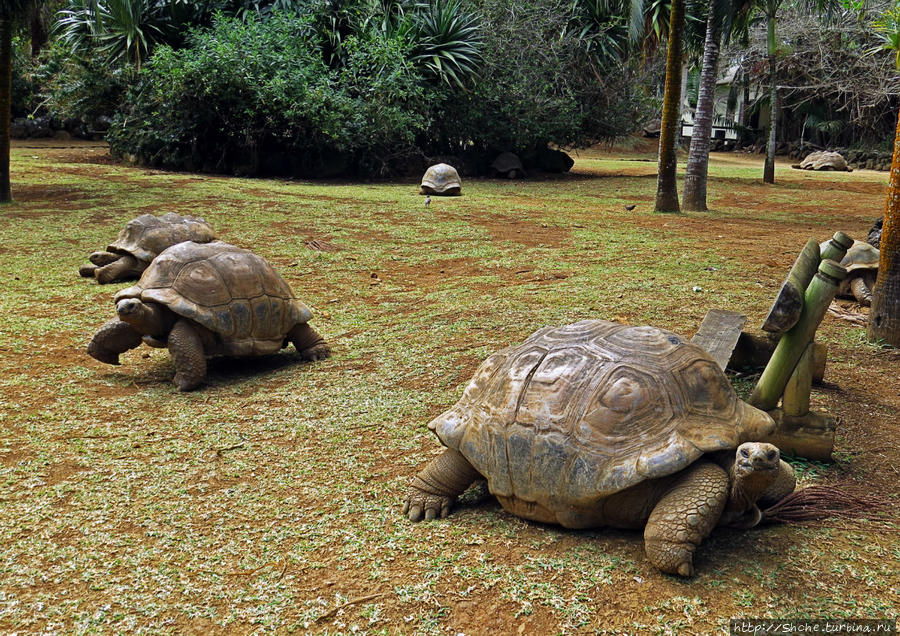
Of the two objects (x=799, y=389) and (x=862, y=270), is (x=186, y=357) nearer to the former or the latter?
(x=799, y=389)

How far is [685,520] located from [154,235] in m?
5.69

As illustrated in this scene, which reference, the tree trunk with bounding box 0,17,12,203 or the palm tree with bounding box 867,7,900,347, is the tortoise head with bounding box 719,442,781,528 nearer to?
the palm tree with bounding box 867,7,900,347

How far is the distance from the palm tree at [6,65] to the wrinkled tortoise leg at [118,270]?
16.1 ft

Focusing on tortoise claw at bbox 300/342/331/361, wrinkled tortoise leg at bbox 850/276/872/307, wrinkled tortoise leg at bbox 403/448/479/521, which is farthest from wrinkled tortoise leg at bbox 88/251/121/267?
wrinkled tortoise leg at bbox 850/276/872/307

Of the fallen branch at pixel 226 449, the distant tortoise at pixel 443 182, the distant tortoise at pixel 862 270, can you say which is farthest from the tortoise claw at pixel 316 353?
the distant tortoise at pixel 443 182

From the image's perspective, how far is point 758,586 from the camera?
6.94 ft

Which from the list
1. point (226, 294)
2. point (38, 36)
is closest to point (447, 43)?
point (226, 294)

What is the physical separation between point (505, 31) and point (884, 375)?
1469 cm

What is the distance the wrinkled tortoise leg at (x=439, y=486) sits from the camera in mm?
2604

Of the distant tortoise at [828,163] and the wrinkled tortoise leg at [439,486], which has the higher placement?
the distant tortoise at [828,163]

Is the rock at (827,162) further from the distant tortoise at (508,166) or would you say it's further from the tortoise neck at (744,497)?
the tortoise neck at (744,497)

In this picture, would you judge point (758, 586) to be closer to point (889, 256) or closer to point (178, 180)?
point (889, 256)

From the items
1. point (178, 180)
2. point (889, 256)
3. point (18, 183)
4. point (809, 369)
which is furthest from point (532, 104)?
point (809, 369)

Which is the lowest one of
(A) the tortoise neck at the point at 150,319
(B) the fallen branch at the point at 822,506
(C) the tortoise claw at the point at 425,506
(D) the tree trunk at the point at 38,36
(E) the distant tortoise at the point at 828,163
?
(C) the tortoise claw at the point at 425,506
